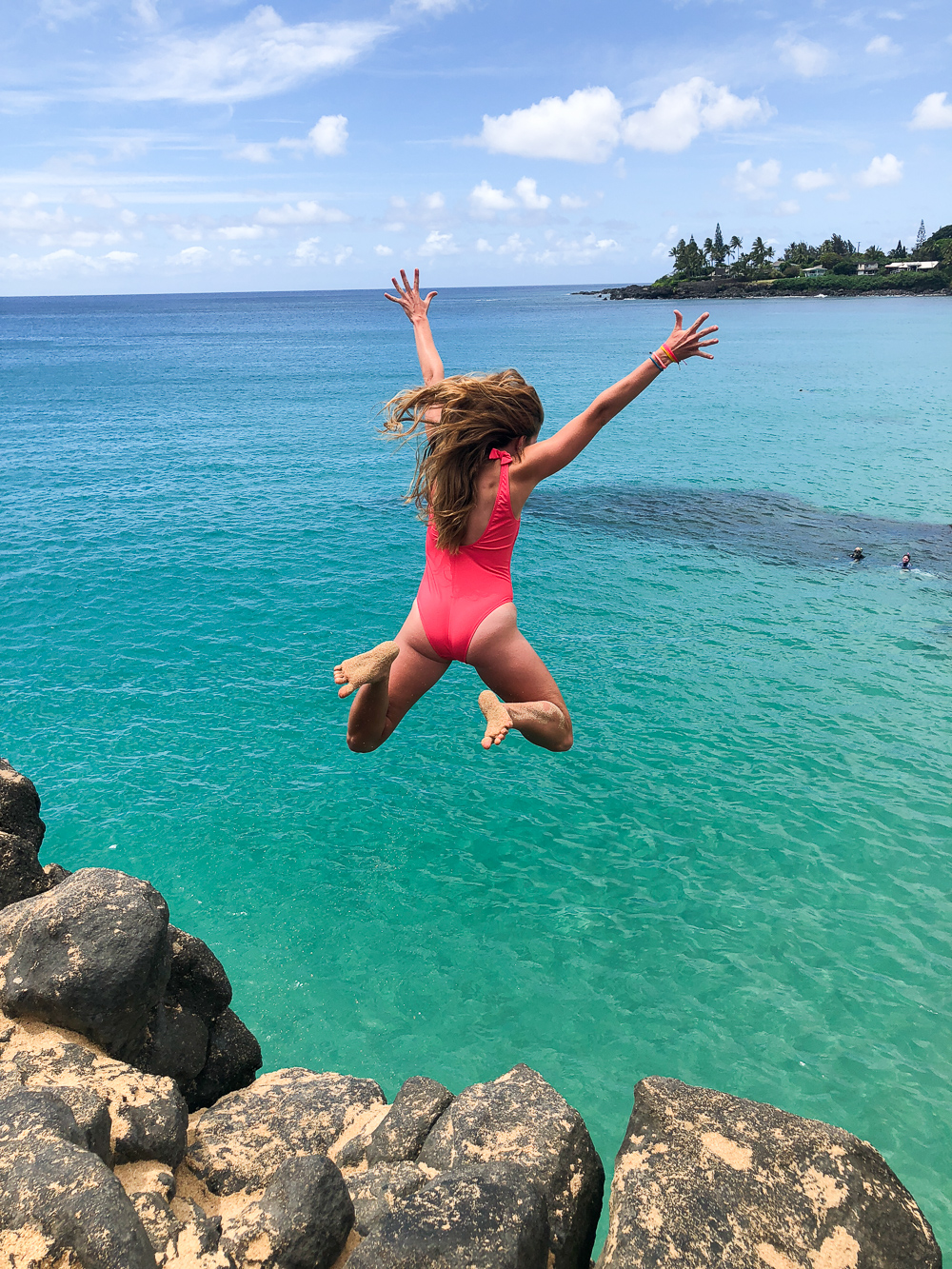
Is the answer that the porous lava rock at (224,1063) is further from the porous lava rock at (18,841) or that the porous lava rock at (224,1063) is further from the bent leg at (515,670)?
the bent leg at (515,670)

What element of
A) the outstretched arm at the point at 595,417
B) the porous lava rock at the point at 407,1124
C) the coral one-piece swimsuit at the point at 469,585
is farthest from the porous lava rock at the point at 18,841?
the outstretched arm at the point at 595,417

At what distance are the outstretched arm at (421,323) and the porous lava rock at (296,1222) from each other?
5.63 m

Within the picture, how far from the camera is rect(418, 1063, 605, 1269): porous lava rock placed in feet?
19.6

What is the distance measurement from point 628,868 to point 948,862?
5285 mm

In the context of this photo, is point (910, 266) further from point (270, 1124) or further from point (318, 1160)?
point (318, 1160)

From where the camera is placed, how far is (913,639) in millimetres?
22281

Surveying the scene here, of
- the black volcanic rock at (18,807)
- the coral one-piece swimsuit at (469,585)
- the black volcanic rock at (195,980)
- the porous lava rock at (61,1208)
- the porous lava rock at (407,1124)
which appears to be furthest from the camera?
the black volcanic rock at (18,807)

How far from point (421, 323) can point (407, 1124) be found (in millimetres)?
6795

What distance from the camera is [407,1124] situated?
6.90 m

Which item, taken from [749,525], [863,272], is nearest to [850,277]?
[863,272]

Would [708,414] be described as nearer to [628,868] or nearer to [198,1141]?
[628,868]

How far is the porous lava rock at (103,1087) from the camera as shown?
5.71 meters

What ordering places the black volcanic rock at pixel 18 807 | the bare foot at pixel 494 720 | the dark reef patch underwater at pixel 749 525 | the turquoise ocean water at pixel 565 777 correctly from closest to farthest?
the bare foot at pixel 494 720
the black volcanic rock at pixel 18 807
the turquoise ocean water at pixel 565 777
the dark reef patch underwater at pixel 749 525

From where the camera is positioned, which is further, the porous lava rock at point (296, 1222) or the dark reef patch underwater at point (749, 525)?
the dark reef patch underwater at point (749, 525)
